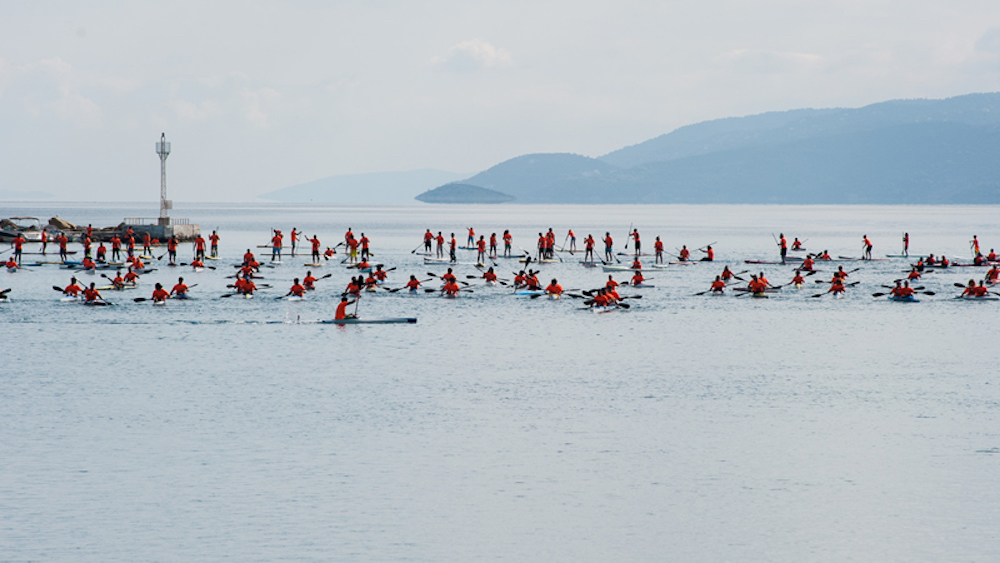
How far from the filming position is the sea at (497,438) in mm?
19047

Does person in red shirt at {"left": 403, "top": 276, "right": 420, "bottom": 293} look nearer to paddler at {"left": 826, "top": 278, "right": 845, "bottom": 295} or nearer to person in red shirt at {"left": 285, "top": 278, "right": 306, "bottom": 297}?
person in red shirt at {"left": 285, "top": 278, "right": 306, "bottom": 297}

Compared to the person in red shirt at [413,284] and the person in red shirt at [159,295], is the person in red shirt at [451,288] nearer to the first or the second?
the person in red shirt at [413,284]

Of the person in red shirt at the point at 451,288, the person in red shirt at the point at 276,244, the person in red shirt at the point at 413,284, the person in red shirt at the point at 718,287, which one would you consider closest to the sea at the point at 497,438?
the person in red shirt at the point at 451,288

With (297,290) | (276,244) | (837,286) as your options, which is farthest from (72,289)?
(837,286)

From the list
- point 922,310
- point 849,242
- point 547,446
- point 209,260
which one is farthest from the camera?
point 849,242

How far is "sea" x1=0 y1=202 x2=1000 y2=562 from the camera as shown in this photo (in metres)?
19.0

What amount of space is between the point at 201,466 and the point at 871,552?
14.8 m

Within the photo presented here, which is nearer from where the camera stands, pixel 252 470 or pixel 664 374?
pixel 252 470

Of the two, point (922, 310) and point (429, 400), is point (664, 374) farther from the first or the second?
point (922, 310)

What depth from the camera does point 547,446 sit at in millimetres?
25328

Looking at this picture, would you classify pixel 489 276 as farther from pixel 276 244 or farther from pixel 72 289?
pixel 276 244

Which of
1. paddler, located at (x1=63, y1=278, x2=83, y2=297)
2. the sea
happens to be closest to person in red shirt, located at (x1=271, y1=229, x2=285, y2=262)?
paddler, located at (x1=63, y1=278, x2=83, y2=297)

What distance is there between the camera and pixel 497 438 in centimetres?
2622

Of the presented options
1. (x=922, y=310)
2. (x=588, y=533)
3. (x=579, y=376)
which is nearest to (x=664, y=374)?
(x=579, y=376)
